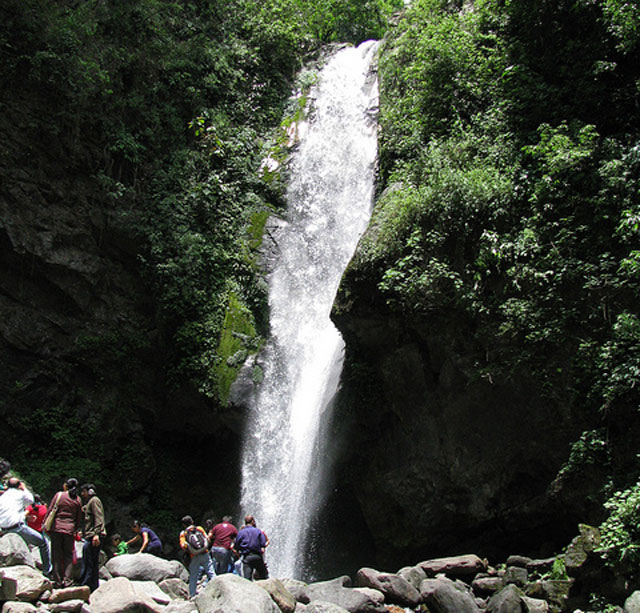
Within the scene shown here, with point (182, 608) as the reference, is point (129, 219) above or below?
above

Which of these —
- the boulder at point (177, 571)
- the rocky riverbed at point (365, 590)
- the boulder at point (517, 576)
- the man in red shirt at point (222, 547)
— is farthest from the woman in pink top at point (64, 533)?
the boulder at point (517, 576)

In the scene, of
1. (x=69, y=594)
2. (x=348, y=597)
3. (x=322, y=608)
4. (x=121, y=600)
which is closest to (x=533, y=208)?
(x=348, y=597)

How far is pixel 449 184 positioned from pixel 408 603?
274 inches

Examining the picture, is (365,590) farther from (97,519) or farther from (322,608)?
(97,519)

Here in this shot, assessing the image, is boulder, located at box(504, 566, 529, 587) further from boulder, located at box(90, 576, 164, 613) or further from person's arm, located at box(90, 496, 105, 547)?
person's arm, located at box(90, 496, 105, 547)

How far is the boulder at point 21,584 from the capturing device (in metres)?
5.70

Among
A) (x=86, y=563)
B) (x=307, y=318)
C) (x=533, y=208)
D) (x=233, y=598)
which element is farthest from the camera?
(x=307, y=318)

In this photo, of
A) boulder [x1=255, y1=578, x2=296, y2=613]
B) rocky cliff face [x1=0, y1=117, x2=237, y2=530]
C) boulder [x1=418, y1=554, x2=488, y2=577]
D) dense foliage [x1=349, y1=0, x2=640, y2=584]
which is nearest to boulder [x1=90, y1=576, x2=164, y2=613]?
boulder [x1=255, y1=578, x2=296, y2=613]

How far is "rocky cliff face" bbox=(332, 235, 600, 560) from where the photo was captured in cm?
871

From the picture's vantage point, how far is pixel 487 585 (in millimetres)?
7969

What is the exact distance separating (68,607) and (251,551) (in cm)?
284

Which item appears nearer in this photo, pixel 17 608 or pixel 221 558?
pixel 17 608

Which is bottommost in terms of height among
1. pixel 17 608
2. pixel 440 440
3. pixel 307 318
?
pixel 17 608

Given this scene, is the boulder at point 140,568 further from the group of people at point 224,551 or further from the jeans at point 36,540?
the jeans at point 36,540
